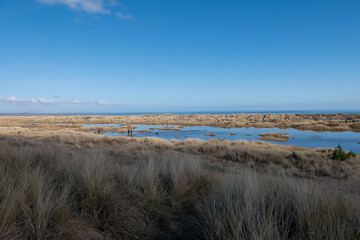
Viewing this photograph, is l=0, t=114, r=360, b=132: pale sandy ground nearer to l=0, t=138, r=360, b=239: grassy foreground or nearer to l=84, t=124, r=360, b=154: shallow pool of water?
l=84, t=124, r=360, b=154: shallow pool of water

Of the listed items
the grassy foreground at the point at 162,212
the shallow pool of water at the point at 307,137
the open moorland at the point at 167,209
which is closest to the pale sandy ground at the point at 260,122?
the shallow pool of water at the point at 307,137

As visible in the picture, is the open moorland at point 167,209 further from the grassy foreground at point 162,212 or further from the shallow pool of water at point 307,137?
the shallow pool of water at point 307,137

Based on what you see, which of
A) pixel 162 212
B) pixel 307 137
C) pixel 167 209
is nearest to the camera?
pixel 162 212

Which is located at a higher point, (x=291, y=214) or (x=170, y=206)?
(x=291, y=214)

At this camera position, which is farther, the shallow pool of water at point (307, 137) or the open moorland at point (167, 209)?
the shallow pool of water at point (307, 137)

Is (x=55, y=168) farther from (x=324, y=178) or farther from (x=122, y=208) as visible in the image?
(x=324, y=178)

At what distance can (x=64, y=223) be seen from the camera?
2.91m

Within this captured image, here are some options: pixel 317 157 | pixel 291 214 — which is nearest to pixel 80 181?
pixel 291 214

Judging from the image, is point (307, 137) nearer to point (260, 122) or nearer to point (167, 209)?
point (260, 122)

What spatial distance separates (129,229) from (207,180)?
2664 millimetres

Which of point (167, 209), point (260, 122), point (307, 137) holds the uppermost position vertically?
point (167, 209)

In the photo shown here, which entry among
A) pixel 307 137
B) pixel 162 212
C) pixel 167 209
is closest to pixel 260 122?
pixel 307 137

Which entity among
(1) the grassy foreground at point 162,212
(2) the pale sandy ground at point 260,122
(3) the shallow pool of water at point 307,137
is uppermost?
(1) the grassy foreground at point 162,212

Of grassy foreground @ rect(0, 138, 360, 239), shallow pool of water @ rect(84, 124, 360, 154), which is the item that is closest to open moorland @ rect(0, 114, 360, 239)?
grassy foreground @ rect(0, 138, 360, 239)
